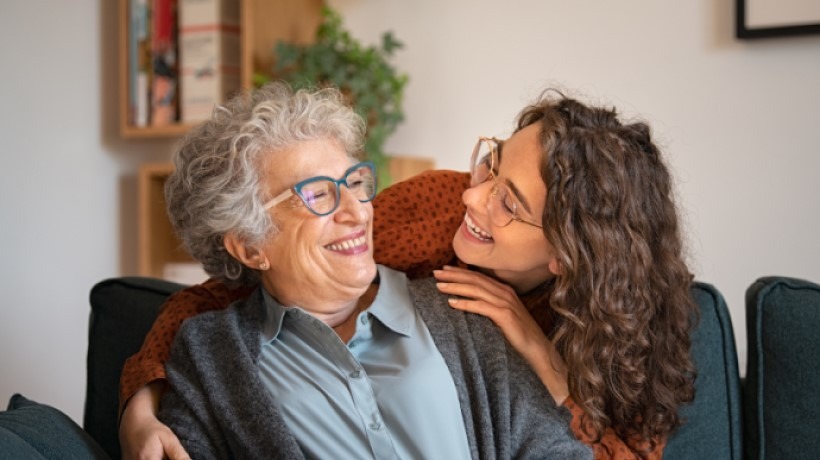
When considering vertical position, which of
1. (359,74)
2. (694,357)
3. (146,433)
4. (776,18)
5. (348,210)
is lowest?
(146,433)

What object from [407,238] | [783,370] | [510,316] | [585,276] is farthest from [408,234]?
[783,370]

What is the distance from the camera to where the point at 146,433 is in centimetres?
150

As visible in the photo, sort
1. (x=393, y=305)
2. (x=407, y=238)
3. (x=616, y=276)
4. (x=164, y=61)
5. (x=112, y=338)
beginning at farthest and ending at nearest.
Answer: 1. (x=164, y=61)
2. (x=112, y=338)
3. (x=407, y=238)
4. (x=393, y=305)
5. (x=616, y=276)

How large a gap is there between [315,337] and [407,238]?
0.31 metres

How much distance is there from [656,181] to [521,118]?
30 cm

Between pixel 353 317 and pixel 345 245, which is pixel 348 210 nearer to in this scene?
pixel 345 245

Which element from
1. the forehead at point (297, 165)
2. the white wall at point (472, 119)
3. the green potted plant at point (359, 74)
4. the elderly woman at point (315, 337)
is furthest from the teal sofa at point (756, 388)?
the green potted plant at point (359, 74)

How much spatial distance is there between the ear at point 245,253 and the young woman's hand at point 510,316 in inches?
13.2

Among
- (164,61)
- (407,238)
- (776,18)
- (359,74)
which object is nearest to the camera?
(407,238)

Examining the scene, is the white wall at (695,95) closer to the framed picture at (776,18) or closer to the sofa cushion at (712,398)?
the framed picture at (776,18)

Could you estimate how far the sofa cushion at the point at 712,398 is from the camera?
1.63 metres

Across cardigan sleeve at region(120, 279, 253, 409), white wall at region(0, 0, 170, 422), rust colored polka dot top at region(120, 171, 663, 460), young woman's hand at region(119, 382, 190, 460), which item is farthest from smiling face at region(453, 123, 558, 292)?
white wall at region(0, 0, 170, 422)

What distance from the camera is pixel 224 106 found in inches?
68.1

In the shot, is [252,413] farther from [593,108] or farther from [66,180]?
[66,180]
